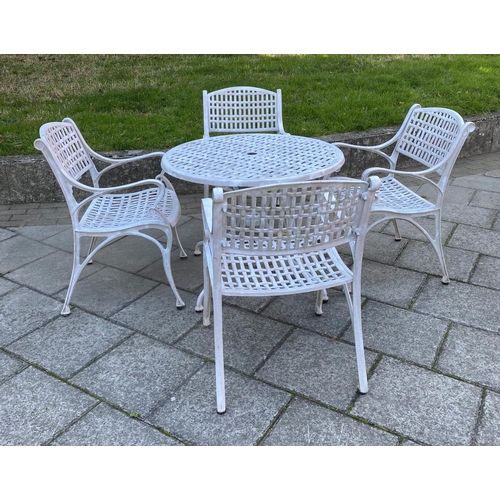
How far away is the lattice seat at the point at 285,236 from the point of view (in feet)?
6.19

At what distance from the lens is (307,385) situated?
7.73 feet

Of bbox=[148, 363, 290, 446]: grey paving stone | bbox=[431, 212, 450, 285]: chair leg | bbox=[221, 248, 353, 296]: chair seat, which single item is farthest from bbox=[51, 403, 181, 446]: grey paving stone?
bbox=[431, 212, 450, 285]: chair leg

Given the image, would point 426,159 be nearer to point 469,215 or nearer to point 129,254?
point 469,215

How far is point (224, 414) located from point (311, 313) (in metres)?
0.97

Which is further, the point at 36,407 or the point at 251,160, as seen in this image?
the point at 251,160

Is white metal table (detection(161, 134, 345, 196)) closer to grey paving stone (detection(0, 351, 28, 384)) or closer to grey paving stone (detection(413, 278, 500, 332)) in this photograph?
grey paving stone (detection(413, 278, 500, 332))

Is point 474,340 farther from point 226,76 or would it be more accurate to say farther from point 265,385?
point 226,76

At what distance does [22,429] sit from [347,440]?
4.71ft

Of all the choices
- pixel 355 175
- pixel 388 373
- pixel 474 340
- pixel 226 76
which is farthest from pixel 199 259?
pixel 226 76

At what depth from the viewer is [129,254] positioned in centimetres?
373

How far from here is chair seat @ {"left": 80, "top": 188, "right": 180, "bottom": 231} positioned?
115 inches

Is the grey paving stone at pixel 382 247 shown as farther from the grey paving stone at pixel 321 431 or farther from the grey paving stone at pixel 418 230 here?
the grey paving stone at pixel 321 431

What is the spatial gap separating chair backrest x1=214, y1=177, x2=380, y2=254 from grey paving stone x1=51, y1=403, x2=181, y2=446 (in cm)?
87

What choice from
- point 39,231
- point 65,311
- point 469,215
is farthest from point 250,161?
point 469,215
